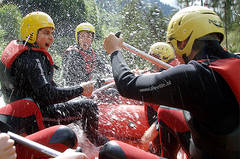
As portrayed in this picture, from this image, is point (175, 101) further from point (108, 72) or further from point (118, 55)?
point (108, 72)

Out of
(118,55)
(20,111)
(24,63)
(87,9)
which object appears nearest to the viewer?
(118,55)

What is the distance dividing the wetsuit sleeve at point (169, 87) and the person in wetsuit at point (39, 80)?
3.84 ft

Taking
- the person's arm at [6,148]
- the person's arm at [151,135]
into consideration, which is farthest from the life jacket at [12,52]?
the person's arm at [151,135]

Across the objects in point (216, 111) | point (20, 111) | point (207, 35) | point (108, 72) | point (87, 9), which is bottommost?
point (108, 72)

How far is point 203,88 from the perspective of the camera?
1.42 m

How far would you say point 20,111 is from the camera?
2.31 meters

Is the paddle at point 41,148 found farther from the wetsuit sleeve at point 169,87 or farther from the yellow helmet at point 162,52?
the yellow helmet at point 162,52

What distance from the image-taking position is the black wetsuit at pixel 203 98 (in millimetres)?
1427

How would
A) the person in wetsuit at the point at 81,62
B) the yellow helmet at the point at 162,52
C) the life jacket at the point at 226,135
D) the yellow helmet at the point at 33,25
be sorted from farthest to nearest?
the person in wetsuit at the point at 81,62 → the yellow helmet at the point at 162,52 → the yellow helmet at the point at 33,25 → the life jacket at the point at 226,135

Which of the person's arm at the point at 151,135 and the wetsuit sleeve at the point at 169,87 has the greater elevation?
the wetsuit sleeve at the point at 169,87

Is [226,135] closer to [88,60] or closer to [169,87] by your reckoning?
[169,87]

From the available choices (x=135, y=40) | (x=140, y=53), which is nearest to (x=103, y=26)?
(x=135, y=40)

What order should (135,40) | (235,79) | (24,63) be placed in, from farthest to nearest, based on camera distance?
1. (135,40)
2. (24,63)
3. (235,79)

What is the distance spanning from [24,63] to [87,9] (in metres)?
17.1
